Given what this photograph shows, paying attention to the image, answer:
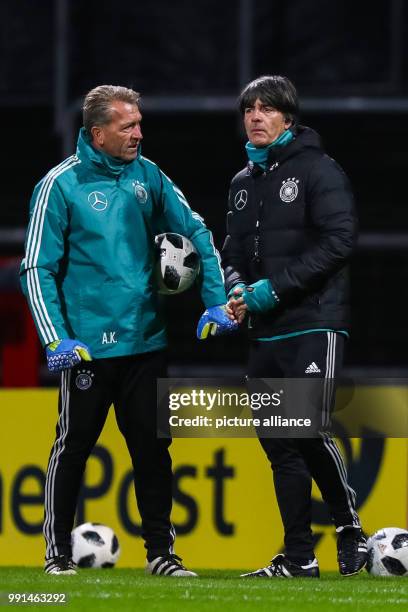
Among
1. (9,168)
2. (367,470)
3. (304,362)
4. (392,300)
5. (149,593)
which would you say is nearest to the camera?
(149,593)

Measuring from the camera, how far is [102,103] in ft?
20.6

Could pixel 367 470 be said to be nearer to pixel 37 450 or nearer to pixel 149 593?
pixel 37 450

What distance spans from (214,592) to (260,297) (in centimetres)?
109

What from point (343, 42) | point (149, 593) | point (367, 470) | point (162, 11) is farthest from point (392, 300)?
point (149, 593)

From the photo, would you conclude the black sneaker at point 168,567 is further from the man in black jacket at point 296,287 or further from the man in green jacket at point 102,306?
the man in black jacket at point 296,287

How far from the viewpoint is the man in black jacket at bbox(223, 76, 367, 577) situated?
617cm

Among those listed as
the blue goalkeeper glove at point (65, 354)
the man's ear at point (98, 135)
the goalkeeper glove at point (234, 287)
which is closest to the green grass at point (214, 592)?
the blue goalkeeper glove at point (65, 354)

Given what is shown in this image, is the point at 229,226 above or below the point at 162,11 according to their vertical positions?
below

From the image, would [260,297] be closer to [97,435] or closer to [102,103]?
[97,435]

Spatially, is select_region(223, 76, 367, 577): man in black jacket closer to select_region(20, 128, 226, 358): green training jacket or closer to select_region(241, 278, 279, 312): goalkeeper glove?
select_region(241, 278, 279, 312): goalkeeper glove

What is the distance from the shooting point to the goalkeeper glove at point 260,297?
20.2 ft

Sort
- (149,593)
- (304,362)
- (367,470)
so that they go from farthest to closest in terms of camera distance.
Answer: (367,470) → (304,362) → (149,593)

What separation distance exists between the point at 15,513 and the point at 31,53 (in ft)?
23.8

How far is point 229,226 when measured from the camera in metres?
6.49
